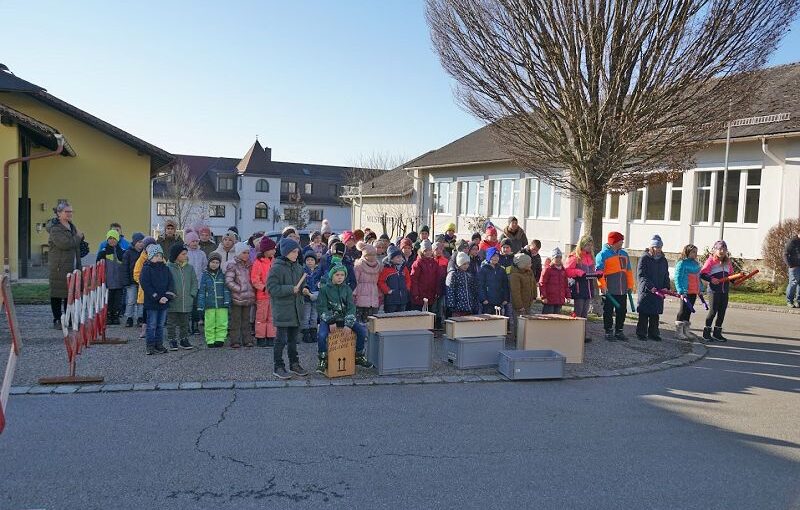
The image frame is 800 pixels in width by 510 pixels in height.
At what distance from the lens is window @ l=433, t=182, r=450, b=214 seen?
4044 centimetres

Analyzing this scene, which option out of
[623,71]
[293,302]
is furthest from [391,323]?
[623,71]

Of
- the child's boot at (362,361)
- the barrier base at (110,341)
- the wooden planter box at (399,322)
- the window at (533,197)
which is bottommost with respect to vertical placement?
the barrier base at (110,341)

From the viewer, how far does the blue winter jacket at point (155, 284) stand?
30.0 feet

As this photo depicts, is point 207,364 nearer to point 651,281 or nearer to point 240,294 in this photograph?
point 240,294

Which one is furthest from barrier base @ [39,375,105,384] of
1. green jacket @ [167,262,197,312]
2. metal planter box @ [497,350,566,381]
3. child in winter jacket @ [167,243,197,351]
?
metal planter box @ [497,350,566,381]

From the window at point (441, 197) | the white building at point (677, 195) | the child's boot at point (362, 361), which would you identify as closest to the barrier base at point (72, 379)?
the child's boot at point (362, 361)

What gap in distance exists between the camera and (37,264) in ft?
69.6

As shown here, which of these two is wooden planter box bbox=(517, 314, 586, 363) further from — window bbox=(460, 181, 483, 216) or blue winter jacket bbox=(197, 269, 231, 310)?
window bbox=(460, 181, 483, 216)

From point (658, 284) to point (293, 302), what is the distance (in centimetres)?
653

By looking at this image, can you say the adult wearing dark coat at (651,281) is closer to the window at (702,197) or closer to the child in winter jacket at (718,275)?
the child in winter jacket at (718,275)

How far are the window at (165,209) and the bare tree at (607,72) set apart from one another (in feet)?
179

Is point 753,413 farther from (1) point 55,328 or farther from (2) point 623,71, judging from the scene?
(1) point 55,328

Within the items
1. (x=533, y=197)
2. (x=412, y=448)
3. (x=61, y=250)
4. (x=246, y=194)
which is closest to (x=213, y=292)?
(x=61, y=250)

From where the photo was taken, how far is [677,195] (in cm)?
2558
